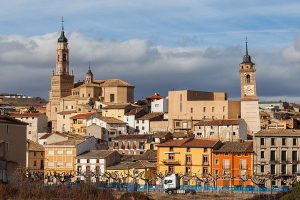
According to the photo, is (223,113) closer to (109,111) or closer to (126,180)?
(109,111)

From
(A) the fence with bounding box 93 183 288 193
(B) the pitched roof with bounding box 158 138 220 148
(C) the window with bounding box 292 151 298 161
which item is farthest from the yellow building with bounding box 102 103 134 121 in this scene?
(C) the window with bounding box 292 151 298 161

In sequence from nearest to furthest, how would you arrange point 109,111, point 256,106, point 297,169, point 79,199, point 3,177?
point 79,199 < point 3,177 < point 297,169 < point 256,106 < point 109,111

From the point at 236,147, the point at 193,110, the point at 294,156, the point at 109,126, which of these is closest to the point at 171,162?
the point at 236,147

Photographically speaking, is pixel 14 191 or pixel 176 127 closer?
pixel 14 191

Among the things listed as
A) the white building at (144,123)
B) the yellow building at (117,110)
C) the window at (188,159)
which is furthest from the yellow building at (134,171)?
the yellow building at (117,110)

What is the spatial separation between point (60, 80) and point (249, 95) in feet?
109

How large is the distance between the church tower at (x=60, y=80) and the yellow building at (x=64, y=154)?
32014 mm

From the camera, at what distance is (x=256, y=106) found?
296ft

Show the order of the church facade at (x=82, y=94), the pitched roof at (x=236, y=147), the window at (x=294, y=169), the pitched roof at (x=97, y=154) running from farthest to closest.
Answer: the church facade at (x=82, y=94) < the pitched roof at (x=97, y=154) < the pitched roof at (x=236, y=147) < the window at (x=294, y=169)

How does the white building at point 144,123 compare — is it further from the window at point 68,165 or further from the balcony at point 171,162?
the balcony at point 171,162

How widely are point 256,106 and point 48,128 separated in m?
25.2

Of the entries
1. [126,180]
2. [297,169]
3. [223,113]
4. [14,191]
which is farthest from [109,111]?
[14,191]

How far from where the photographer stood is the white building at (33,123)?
97406 millimetres

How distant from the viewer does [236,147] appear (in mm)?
68062
